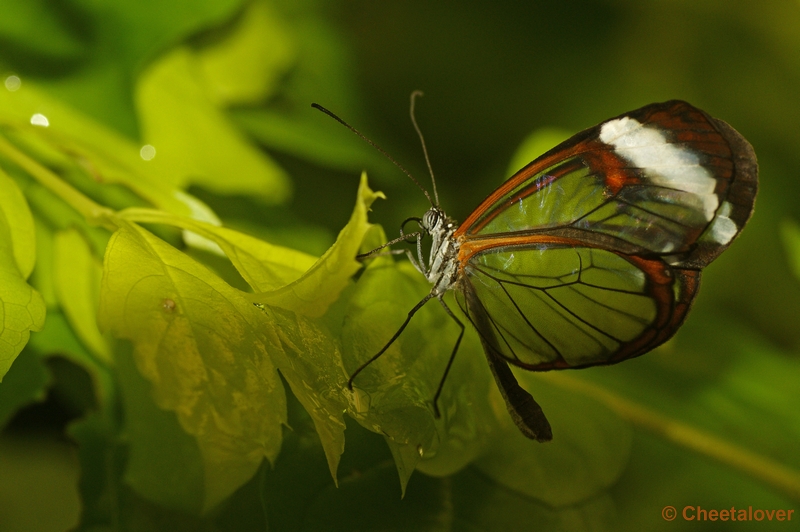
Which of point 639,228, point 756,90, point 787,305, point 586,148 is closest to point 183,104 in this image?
point 586,148

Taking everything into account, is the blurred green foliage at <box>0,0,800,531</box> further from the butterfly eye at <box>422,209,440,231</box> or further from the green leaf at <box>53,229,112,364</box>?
the butterfly eye at <box>422,209,440,231</box>

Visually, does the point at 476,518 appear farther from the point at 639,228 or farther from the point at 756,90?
Result: the point at 756,90

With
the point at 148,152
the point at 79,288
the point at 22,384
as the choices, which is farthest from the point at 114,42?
the point at 22,384

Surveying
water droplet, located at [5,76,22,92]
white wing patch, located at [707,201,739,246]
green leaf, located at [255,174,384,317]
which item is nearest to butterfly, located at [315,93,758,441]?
white wing patch, located at [707,201,739,246]

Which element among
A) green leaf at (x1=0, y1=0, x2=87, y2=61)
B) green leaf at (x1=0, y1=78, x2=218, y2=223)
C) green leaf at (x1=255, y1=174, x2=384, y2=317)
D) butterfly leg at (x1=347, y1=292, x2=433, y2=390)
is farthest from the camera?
green leaf at (x1=0, y1=0, x2=87, y2=61)

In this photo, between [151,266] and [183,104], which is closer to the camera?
[151,266]

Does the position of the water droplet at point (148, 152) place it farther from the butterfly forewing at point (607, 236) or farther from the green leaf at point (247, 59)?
the butterfly forewing at point (607, 236)

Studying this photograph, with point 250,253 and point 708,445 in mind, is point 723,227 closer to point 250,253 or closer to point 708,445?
point 708,445
